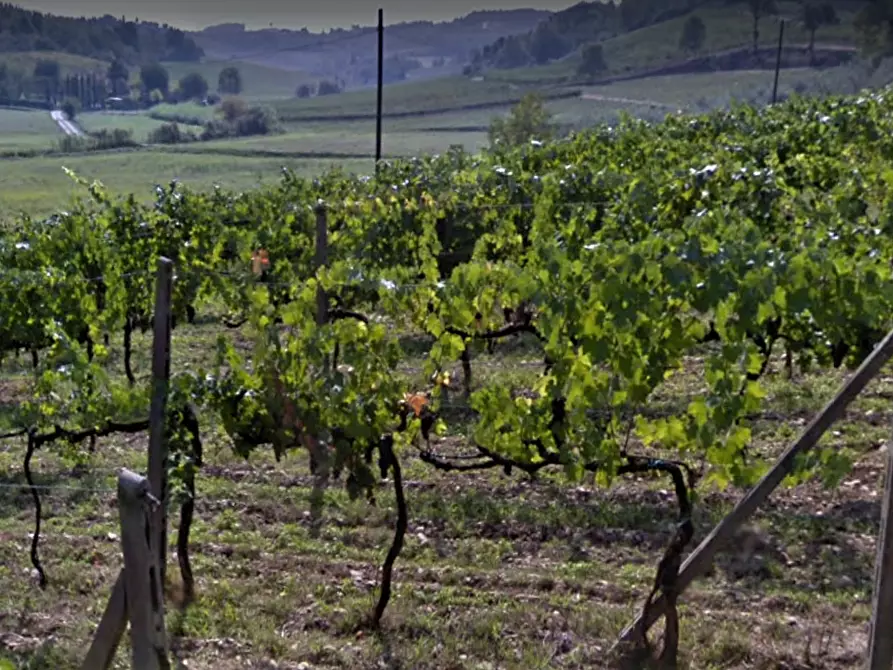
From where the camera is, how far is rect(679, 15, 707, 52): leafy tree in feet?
310

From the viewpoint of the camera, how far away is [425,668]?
17.2ft

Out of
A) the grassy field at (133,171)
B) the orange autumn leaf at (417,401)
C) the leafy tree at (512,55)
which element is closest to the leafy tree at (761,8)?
the leafy tree at (512,55)

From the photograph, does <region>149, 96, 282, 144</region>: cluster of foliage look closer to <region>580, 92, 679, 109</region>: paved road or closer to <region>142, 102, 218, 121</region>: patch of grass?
<region>142, 102, 218, 121</region>: patch of grass

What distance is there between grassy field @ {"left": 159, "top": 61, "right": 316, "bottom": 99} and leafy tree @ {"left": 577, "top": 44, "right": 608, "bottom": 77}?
178 feet

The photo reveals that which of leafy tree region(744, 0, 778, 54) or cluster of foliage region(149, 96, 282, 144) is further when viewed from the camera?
leafy tree region(744, 0, 778, 54)

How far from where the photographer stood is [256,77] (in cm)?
16275

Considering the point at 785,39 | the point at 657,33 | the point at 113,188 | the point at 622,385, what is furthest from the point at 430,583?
the point at 657,33

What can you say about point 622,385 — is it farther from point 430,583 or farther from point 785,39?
point 785,39

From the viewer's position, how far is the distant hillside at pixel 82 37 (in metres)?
138

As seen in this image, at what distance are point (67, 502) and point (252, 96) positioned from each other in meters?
138

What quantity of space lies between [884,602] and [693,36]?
98002 millimetres

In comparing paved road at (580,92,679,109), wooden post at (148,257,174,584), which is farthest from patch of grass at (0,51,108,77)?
wooden post at (148,257,174,584)

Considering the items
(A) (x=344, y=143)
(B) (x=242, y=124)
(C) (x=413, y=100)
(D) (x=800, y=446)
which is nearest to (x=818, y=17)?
(C) (x=413, y=100)

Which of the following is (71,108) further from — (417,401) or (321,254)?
(417,401)
